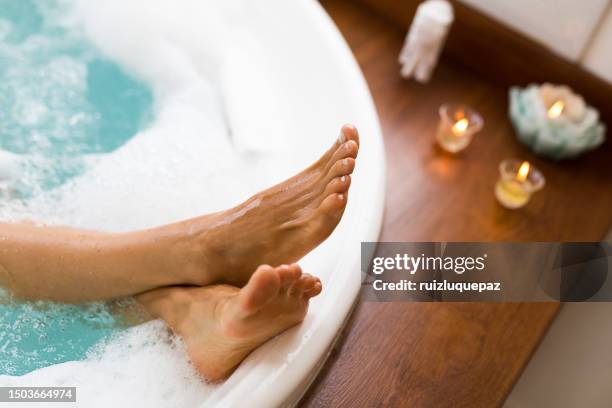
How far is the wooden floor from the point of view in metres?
1.20

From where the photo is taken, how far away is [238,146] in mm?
1491

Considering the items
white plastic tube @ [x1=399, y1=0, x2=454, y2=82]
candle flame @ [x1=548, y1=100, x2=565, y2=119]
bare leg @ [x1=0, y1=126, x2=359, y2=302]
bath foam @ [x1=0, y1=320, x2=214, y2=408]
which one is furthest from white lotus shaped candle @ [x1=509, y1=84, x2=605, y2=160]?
bath foam @ [x1=0, y1=320, x2=214, y2=408]

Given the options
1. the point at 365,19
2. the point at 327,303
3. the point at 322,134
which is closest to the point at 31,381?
the point at 327,303

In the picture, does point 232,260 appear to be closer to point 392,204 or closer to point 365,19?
point 392,204

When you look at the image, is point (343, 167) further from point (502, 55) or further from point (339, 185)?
point (502, 55)

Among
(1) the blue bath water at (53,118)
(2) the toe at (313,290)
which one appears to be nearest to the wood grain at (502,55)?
(1) the blue bath water at (53,118)

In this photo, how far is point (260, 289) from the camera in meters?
0.91

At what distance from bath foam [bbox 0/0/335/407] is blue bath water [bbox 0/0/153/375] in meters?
0.04

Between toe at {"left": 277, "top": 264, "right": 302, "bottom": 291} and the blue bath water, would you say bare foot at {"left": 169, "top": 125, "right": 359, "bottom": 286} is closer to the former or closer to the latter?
toe at {"left": 277, "top": 264, "right": 302, "bottom": 291}

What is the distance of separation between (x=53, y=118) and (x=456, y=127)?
0.91 m

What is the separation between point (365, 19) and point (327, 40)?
448 millimetres

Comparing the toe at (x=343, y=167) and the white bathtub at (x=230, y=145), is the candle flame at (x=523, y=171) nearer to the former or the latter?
the white bathtub at (x=230, y=145)

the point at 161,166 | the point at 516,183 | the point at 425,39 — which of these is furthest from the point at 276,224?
the point at 425,39

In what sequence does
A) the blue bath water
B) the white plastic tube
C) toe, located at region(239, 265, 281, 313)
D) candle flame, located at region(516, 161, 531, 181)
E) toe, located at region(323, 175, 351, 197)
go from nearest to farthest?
toe, located at region(239, 265, 281, 313) → toe, located at region(323, 175, 351, 197) → the blue bath water → candle flame, located at region(516, 161, 531, 181) → the white plastic tube
